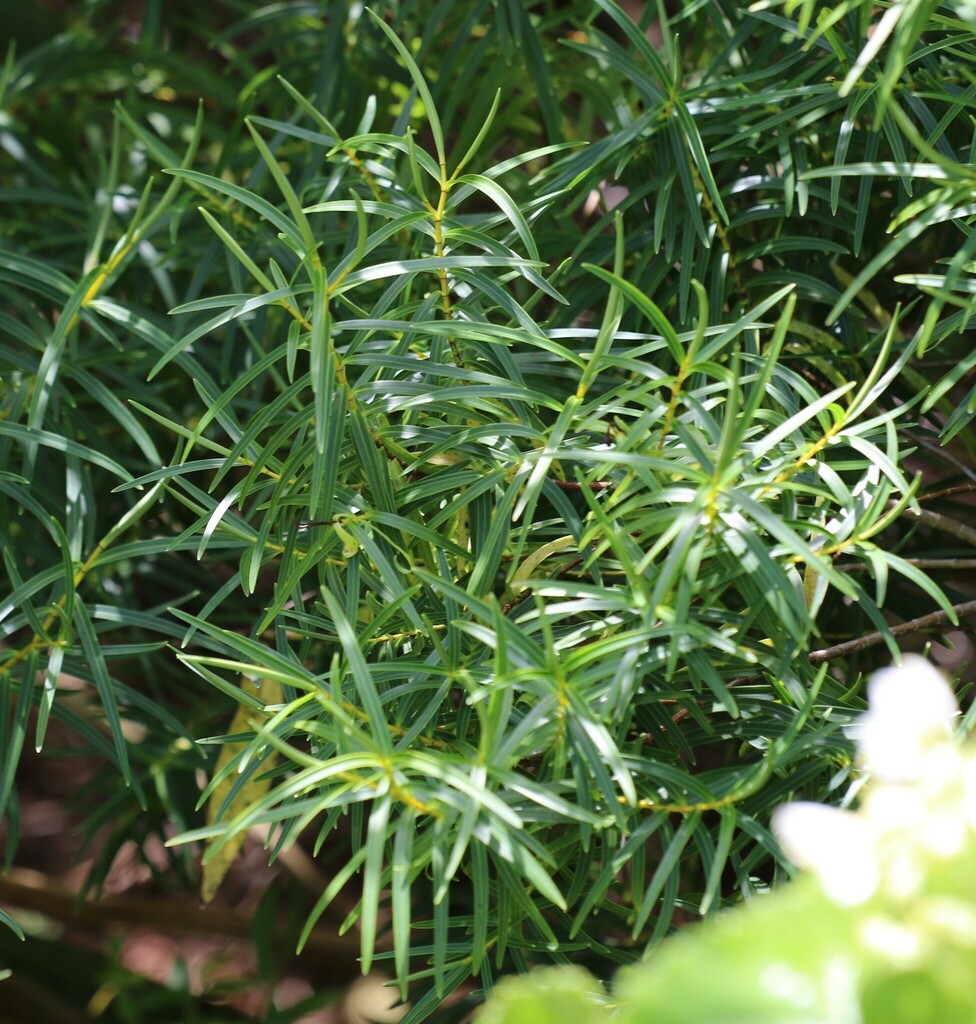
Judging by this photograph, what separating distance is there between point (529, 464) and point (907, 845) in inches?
7.9

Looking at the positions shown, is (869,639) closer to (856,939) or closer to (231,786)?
(856,939)

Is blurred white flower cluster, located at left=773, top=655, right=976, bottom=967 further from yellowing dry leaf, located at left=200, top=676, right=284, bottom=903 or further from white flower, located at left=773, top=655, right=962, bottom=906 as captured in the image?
yellowing dry leaf, located at left=200, top=676, right=284, bottom=903

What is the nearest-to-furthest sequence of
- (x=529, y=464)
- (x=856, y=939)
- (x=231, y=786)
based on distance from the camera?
(x=856, y=939) → (x=529, y=464) → (x=231, y=786)

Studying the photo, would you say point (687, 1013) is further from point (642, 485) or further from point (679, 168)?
point (679, 168)

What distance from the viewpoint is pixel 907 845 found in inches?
6.4

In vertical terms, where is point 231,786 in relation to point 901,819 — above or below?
below

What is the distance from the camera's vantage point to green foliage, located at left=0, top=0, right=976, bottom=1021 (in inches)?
11.7

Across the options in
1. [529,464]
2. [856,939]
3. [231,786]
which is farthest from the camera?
[231,786]

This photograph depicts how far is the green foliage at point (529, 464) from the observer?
0.98 ft

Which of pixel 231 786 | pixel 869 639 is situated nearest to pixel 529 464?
pixel 869 639

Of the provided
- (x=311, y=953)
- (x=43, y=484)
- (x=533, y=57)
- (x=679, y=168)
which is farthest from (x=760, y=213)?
(x=311, y=953)

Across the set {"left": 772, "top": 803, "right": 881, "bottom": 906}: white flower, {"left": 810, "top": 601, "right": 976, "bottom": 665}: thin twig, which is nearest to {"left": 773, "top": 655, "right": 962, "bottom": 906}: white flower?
{"left": 772, "top": 803, "right": 881, "bottom": 906}: white flower

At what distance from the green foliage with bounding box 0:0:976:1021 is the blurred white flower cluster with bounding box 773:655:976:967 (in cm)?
10

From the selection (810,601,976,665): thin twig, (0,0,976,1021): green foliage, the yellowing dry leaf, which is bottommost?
the yellowing dry leaf
